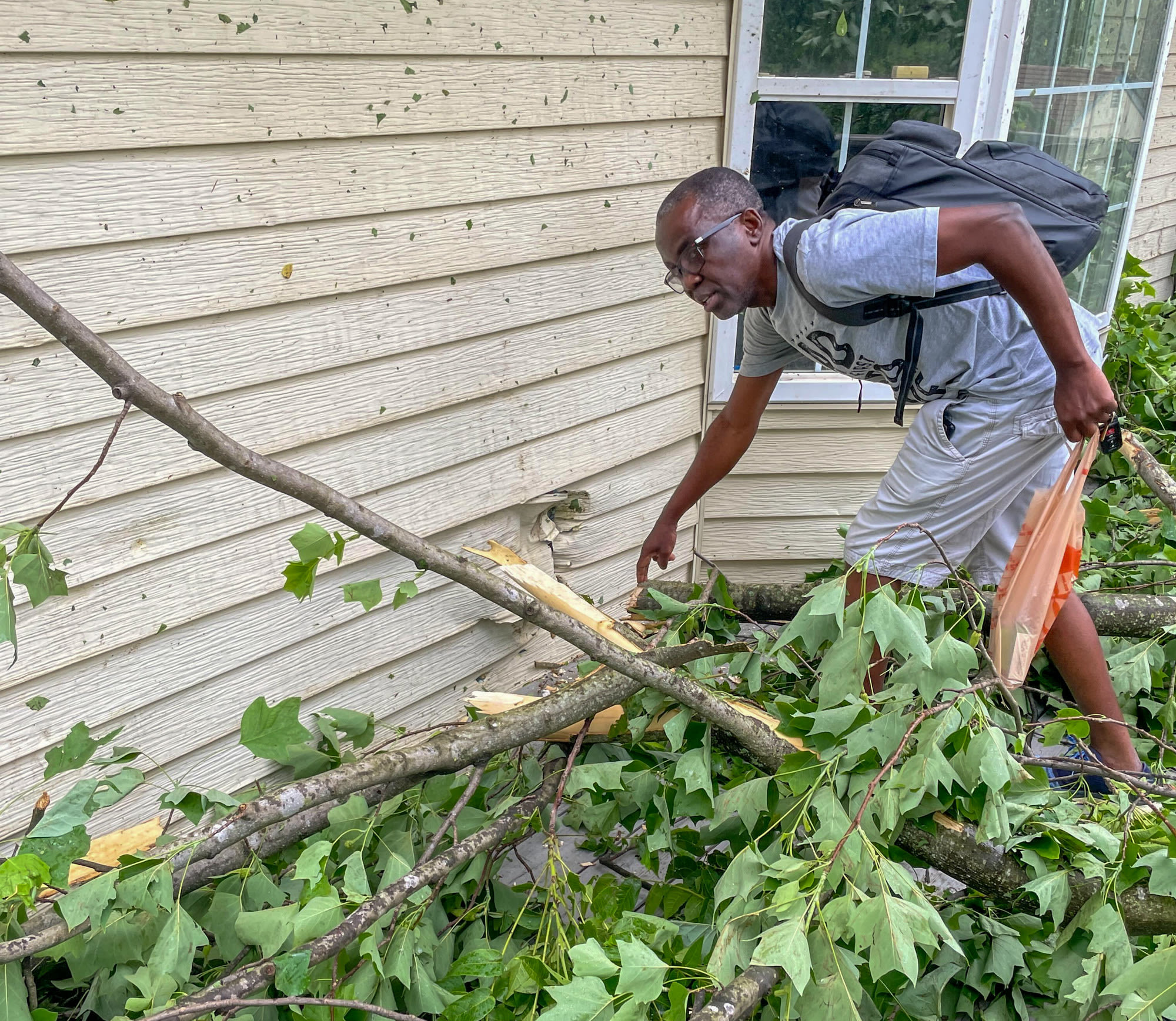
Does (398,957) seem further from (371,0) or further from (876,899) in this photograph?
(371,0)

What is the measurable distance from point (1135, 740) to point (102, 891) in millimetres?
2642

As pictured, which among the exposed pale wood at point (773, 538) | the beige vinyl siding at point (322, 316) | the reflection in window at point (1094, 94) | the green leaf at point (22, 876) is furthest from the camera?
the exposed pale wood at point (773, 538)

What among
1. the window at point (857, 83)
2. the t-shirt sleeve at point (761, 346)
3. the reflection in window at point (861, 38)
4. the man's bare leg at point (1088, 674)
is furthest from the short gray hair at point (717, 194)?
the man's bare leg at point (1088, 674)

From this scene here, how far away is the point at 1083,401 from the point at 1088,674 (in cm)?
79

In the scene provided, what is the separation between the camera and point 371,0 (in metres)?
2.15

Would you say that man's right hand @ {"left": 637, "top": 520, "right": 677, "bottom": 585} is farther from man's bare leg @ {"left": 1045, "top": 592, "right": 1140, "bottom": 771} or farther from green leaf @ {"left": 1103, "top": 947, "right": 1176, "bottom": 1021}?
green leaf @ {"left": 1103, "top": 947, "right": 1176, "bottom": 1021}

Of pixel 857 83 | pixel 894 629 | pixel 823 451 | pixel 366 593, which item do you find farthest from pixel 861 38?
pixel 366 593

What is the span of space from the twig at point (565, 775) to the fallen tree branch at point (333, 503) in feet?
0.97

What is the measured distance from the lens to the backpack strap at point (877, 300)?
218 centimetres

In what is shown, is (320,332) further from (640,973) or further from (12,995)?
(640,973)

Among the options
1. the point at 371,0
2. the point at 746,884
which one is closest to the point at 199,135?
the point at 371,0

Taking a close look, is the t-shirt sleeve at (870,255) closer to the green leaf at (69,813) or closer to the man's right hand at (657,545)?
the man's right hand at (657,545)

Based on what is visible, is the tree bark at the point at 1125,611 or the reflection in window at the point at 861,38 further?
the reflection in window at the point at 861,38

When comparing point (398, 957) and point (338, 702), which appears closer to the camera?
point (398, 957)
